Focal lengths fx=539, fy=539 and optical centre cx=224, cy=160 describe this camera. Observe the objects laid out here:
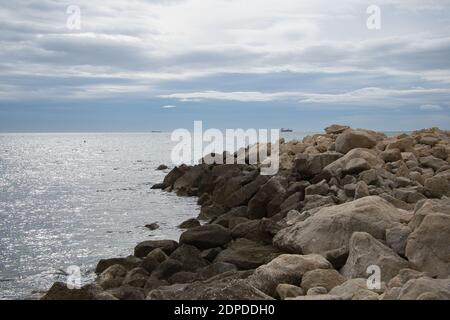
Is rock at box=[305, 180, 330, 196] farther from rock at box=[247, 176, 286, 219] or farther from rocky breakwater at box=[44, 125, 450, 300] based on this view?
rock at box=[247, 176, 286, 219]

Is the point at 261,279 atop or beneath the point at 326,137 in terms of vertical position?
beneath

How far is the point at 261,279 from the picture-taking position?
8695mm

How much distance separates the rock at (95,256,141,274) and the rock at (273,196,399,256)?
402 centimetres

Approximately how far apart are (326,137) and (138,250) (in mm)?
16129

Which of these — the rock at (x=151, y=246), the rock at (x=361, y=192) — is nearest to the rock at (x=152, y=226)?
the rock at (x=151, y=246)

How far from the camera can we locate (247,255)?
12.1m

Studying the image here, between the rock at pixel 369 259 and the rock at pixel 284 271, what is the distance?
0.42 m

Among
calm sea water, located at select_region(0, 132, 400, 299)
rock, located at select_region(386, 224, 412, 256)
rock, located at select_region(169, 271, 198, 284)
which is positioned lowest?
calm sea water, located at select_region(0, 132, 400, 299)

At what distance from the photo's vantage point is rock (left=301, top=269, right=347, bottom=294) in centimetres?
825

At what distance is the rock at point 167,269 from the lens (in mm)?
12055

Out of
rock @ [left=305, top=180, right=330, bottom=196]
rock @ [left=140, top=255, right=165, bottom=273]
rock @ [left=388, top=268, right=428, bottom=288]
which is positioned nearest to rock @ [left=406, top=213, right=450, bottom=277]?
rock @ [left=388, top=268, right=428, bottom=288]

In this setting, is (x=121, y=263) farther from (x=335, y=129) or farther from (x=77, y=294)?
(x=335, y=129)
